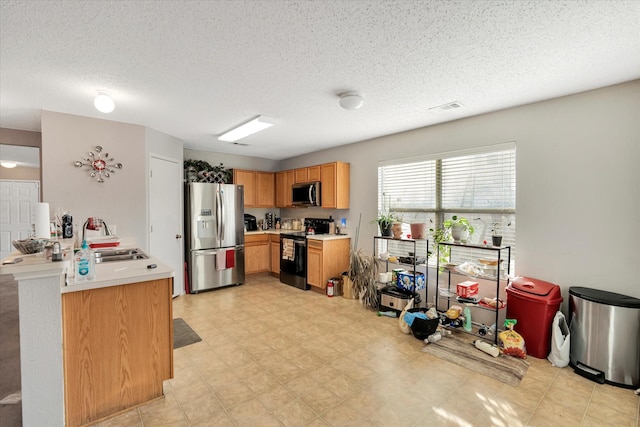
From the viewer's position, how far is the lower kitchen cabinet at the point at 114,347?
181cm

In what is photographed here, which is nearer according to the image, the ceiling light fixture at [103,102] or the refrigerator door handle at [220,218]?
the ceiling light fixture at [103,102]

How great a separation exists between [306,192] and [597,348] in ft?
13.8

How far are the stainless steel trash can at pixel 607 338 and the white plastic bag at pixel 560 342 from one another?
0.07m

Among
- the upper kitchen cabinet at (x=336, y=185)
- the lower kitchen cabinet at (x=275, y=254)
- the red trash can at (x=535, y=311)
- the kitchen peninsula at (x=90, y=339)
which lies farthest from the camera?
the lower kitchen cabinet at (x=275, y=254)

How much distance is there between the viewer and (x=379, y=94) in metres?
2.72

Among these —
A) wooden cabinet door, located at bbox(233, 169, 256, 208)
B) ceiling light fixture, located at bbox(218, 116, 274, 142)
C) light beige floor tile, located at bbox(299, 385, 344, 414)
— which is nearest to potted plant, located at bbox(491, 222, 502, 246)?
light beige floor tile, located at bbox(299, 385, 344, 414)

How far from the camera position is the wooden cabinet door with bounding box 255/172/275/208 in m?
6.07

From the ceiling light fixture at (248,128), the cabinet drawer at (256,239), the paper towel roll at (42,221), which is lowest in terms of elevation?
the cabinet drawer at (256,239)

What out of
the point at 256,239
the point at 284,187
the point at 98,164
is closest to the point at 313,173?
the point at 284,187

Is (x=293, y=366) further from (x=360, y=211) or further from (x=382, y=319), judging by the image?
(x=360, y=211)

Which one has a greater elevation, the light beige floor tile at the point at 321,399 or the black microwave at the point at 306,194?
the black microwave at the point at 306,194

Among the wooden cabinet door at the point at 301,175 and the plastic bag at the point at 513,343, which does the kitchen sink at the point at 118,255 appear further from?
the plastic bag at the point at 513,343

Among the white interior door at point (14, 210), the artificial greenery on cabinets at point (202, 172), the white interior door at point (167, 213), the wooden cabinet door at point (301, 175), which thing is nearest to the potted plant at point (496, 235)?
the wooden cabinet door at point (301, 175)

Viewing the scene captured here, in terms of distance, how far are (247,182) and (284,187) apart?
0.78 m
